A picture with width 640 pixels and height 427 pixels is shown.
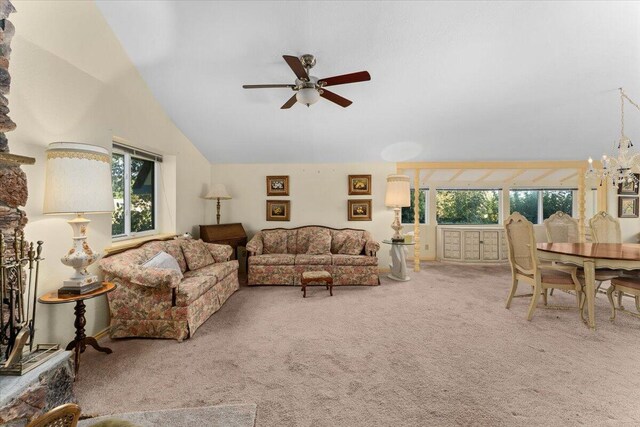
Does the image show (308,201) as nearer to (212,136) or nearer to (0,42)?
(212,136)

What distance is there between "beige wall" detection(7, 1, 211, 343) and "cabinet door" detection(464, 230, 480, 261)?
21.4 feet

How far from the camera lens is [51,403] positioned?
5.02 feet

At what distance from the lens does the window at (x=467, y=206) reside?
22.7 ft

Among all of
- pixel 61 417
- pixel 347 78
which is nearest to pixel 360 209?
pixel 347 78

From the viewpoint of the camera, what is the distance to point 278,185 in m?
5.57

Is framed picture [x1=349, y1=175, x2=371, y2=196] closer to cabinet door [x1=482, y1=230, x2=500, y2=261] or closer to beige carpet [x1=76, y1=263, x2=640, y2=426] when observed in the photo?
beige carpet [x1=76, y1=263, x2=640, y2=426]

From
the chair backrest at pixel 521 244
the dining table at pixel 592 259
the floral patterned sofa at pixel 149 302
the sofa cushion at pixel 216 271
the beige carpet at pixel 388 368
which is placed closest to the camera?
the beige carpet at pixel 388 368

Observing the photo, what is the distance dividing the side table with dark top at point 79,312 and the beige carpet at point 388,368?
0.12m

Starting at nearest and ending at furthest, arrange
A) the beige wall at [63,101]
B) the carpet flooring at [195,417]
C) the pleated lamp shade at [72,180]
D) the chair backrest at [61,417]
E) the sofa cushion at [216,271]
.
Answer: the chair backrest at [61,417], the carpet flooring at [195,417], the pleated lamp shade at [72,180], the beige wall at [63,101], the sofa cushion at [216,271]

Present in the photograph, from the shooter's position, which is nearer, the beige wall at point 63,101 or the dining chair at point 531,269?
the beige wall at point 63,101

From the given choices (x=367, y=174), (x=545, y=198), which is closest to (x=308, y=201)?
(x=367, y=174)

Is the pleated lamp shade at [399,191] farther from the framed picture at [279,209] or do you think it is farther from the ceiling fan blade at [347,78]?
the ceiling fan blade at [347,78]

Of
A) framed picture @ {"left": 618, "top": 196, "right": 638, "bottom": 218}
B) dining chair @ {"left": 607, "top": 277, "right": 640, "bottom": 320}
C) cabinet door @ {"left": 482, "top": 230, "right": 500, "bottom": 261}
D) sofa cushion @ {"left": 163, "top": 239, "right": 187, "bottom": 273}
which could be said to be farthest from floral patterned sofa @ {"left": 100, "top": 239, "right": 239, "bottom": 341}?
framed picture @ {"left": 618, "top": 196, "right": 638, "bottom": 218}

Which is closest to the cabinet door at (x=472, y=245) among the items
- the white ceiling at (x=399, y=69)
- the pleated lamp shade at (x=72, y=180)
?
the white ceiling at (x=399, y=69)
